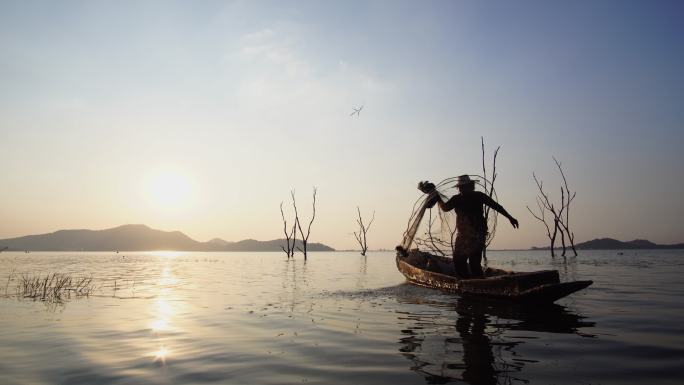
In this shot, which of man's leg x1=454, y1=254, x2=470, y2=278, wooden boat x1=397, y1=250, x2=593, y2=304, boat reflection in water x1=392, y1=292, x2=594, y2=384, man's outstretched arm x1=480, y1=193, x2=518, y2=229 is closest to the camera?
boat reflection in water x1=392, y1=292, x2=594, y2=384

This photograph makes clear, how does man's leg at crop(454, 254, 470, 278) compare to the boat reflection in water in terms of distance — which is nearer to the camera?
the boat reflection in water

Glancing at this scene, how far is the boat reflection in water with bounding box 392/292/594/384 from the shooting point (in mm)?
4332

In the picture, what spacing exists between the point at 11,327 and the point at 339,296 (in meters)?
7.85

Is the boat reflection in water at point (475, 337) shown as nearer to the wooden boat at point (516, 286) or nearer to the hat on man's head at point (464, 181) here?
the wooden boat at point (516, 286)

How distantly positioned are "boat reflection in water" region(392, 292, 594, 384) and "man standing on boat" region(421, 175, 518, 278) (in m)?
1.50

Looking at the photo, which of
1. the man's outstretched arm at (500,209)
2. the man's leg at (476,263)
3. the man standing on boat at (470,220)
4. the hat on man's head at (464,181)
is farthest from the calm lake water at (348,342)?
the hat on man's head at (464,181)

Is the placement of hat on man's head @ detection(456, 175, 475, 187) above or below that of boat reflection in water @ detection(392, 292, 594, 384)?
above

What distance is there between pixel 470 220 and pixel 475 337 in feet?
17.2

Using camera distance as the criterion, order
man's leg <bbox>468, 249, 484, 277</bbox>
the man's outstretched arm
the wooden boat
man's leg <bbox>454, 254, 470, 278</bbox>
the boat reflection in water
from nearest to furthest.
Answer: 1. the boat reflection in water
2. the wooden boat
3. the man's outstretched arm
4. man's leg <bbox>468, 249, 484, 277</bbox>
5. man's leg <bbox>454, 254, 470, 278</bbox>

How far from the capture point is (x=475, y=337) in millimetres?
6141

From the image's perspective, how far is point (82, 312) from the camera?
9.50 meters

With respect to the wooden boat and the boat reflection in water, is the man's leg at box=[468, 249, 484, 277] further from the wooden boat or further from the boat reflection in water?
the boat reflection in water

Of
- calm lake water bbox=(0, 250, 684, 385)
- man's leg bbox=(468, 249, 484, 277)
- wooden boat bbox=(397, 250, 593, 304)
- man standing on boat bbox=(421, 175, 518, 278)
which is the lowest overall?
calm lake water bbox=(0, 250, 684, 385)

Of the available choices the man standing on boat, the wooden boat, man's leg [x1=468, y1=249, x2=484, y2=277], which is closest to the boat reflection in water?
the wooden boat
